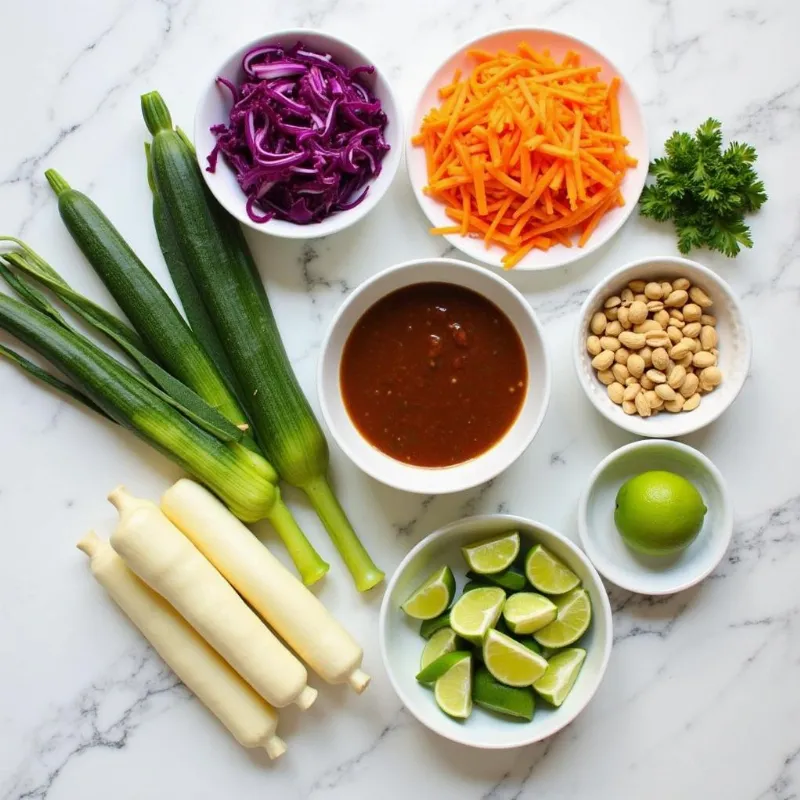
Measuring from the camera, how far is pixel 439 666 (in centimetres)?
219

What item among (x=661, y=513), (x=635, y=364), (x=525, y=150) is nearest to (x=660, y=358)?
(x=635, y=364)

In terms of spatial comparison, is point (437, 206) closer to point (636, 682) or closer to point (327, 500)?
→ point (327, 500)

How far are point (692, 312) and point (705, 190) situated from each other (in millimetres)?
340

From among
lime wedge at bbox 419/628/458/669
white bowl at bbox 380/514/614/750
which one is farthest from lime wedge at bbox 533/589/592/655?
lime wedge at bbox 419/628/458/669

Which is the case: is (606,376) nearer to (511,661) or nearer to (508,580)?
(508,580)

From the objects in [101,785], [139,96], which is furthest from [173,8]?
[101,785]

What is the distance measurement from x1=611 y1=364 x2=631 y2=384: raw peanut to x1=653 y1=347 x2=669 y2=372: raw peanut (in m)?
0.08

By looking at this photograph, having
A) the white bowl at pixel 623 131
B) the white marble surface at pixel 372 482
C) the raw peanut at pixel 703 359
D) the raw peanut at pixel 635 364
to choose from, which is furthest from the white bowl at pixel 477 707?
the white bowl at pixel 623 131

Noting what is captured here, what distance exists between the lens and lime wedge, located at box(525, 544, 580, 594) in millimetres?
2221

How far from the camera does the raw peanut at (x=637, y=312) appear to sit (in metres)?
2.25

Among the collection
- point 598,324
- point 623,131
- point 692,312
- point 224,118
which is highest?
point 224,118

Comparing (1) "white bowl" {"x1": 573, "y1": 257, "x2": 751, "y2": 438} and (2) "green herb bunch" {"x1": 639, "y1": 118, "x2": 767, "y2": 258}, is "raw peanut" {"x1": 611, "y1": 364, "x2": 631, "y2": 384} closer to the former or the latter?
(1) "white bowl" {"x1": 573, "y1": 257, "x2": 751, "y2": 438}

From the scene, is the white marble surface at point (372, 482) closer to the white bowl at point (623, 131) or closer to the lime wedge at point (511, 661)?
the white bowl at point (623, 131)

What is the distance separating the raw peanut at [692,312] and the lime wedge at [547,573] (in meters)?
0.76
